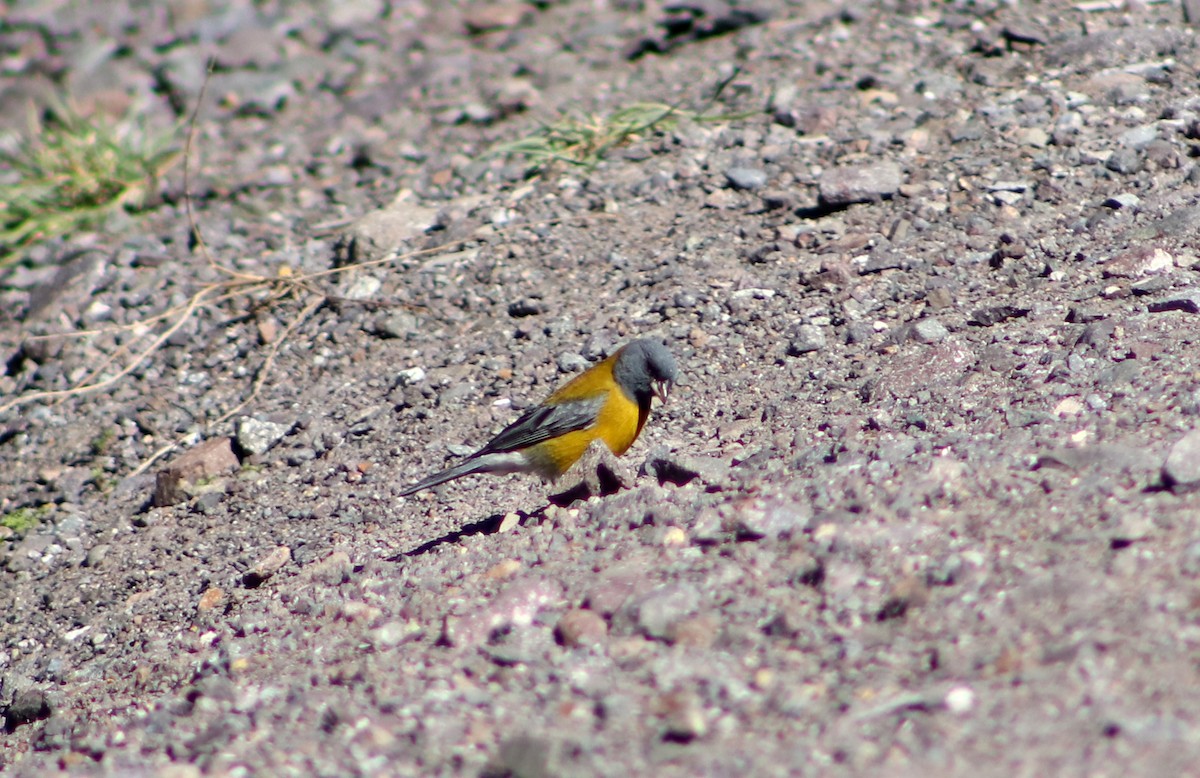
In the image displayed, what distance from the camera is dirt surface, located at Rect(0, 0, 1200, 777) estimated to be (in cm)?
267

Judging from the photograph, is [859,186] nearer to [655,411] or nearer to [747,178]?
[747,178]

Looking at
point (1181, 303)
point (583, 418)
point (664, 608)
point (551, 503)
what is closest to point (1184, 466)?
point (1181, 303)

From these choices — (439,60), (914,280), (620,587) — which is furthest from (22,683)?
(439,60)

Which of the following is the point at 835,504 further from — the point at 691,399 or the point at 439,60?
the point at 439,60

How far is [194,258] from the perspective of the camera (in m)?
6.66

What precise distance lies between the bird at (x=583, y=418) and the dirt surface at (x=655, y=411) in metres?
0.16

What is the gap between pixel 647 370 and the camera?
473 cm

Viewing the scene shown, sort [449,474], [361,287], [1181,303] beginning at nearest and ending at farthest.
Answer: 1. [1181,303]
2. [449,474]
3. [361,287]

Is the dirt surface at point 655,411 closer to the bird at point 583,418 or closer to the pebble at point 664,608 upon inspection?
the pebble at point 664,608

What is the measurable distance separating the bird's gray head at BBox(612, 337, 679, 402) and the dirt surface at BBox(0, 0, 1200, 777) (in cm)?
20

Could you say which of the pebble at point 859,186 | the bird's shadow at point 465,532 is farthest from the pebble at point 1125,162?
the bird's shadow at point 465,532

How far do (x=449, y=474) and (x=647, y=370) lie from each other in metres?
0.91

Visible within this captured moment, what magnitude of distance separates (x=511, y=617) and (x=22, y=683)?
207 cm

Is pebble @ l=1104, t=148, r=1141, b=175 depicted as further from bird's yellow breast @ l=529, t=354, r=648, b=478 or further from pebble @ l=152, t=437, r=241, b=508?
pebble @ l=152, t=437, r=241, b=508
